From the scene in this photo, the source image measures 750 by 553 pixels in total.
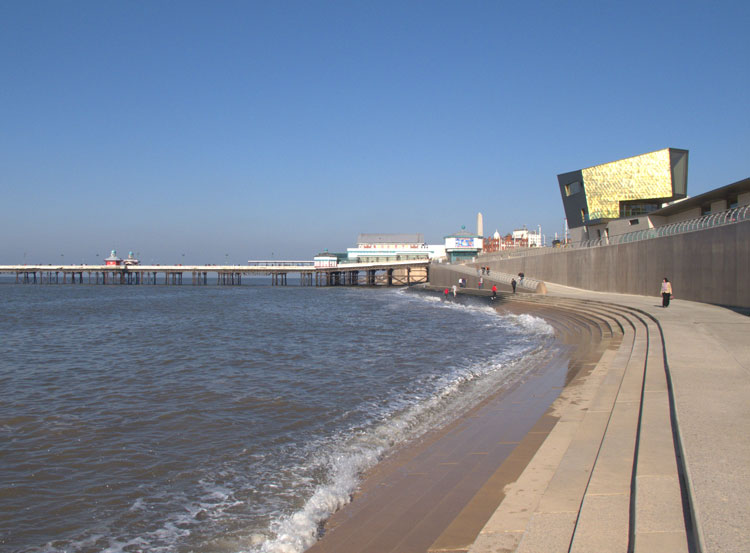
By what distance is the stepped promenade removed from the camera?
3.39 meters

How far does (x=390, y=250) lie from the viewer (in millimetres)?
101938

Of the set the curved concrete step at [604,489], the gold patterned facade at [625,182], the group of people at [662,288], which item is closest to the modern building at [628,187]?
the gold patterned facade at [625,182]

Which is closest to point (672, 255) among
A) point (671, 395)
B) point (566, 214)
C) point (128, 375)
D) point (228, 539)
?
point (671, 395)

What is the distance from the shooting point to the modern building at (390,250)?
→ 99988 mm

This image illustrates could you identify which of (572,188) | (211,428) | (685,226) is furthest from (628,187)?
(211,428)

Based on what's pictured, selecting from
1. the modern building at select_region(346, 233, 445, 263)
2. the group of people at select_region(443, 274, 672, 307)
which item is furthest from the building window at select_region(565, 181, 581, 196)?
the modern building at select_region(346, 233, 445, 263)

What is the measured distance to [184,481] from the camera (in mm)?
6070

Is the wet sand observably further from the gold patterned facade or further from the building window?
the building window

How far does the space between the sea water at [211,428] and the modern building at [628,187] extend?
30.8 metres

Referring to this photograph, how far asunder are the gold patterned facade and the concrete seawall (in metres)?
7.49

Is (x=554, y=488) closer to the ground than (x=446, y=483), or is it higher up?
higher up

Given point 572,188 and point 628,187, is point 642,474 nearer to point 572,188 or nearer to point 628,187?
point 628,187

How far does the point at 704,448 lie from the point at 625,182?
1725 inches

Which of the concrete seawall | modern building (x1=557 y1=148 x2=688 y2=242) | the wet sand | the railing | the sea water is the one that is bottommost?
the sea water
